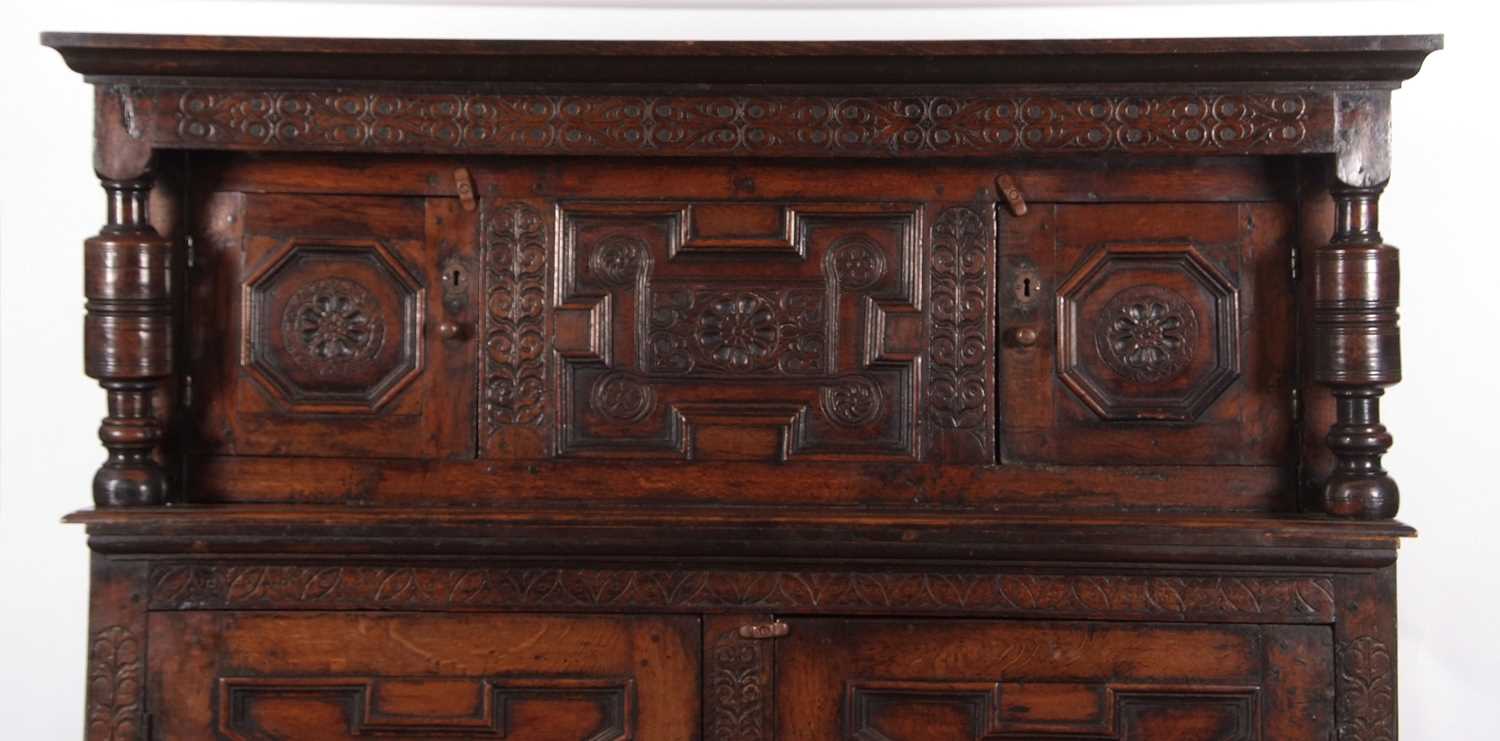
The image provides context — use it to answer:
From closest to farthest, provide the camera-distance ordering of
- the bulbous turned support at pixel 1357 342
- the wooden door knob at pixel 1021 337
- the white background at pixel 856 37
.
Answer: the bulbous turned support at pixel 1357 342
the wooden door knob at pixel 1021 337
the white background at pixel 856 37

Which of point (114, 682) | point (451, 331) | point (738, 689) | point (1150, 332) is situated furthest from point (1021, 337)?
point (114, 682)

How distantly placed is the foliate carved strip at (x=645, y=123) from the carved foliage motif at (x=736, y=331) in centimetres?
29

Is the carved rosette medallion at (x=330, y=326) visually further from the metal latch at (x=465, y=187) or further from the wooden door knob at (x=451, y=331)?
the metal latch at (x=465, y=187)

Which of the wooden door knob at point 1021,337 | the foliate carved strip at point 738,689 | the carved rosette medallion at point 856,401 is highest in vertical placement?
the wooden door knob at point 1021,337

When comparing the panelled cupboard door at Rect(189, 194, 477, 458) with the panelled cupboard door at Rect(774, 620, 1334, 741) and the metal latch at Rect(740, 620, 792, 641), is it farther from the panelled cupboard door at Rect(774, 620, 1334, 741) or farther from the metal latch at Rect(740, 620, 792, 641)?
the panelled cupboard door at Rect(774, 620, 1334, 741)

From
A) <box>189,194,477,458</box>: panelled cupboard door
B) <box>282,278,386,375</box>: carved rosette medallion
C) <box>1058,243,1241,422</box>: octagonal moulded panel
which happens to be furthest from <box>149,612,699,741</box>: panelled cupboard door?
<box>1058,243,1241,422</box>: octagonal moulded panel

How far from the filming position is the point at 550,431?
2861 millimetres

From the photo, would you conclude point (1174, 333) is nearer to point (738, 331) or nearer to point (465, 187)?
point (738, 331)

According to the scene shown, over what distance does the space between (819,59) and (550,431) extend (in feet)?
2.92

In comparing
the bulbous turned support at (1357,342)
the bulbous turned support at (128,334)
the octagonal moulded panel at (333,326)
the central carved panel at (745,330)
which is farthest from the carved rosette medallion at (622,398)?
the bulbous turned support at (1357,342)

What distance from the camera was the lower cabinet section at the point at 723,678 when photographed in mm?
2682

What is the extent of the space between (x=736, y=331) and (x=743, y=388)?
0.37 feet

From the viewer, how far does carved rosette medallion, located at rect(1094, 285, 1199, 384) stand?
9.32 feet

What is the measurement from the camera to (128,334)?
107 inches
